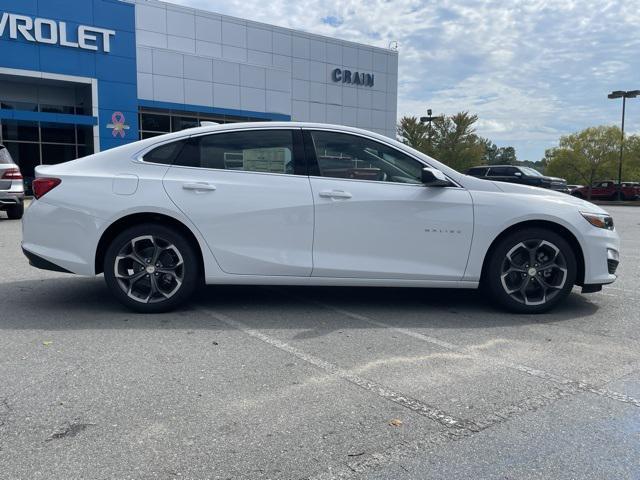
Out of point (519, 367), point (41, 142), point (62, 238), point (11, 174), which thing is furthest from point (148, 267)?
point (41, 142)

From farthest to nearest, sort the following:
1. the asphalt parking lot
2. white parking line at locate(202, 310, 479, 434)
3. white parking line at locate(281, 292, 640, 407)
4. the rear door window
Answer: the rear door window
white parking line at locate(281, 292, 640, 407)
white parking line at locate(202, 310, 479, 434)
the asphalt parking lot

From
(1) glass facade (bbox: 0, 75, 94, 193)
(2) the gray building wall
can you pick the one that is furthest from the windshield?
(1) glass facade (bbox: 0, 75, 94, 193)

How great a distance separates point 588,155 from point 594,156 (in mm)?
502

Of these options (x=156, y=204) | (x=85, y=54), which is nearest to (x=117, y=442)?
(x=156, y=204)

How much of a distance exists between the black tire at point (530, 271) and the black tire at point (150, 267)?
267 centimetres

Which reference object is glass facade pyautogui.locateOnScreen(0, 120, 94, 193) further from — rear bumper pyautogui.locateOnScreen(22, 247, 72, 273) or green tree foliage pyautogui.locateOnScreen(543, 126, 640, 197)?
green tree foliage pyautogui.locateOnScreen(543, 126, 640, 197)

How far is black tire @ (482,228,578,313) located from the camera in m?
4.82

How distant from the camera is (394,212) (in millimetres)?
4738

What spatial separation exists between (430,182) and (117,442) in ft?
10.6

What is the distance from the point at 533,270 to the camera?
4887 millimetres

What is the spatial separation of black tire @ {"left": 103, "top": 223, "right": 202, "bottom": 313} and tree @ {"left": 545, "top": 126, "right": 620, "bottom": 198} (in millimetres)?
49764

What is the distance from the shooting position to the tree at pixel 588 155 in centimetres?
4806

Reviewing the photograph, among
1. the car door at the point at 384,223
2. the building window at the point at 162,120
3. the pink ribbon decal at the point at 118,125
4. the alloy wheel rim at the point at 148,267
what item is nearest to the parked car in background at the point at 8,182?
the alloy wheel rim at the point at 148,267

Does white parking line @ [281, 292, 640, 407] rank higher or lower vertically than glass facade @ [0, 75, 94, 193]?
lower
